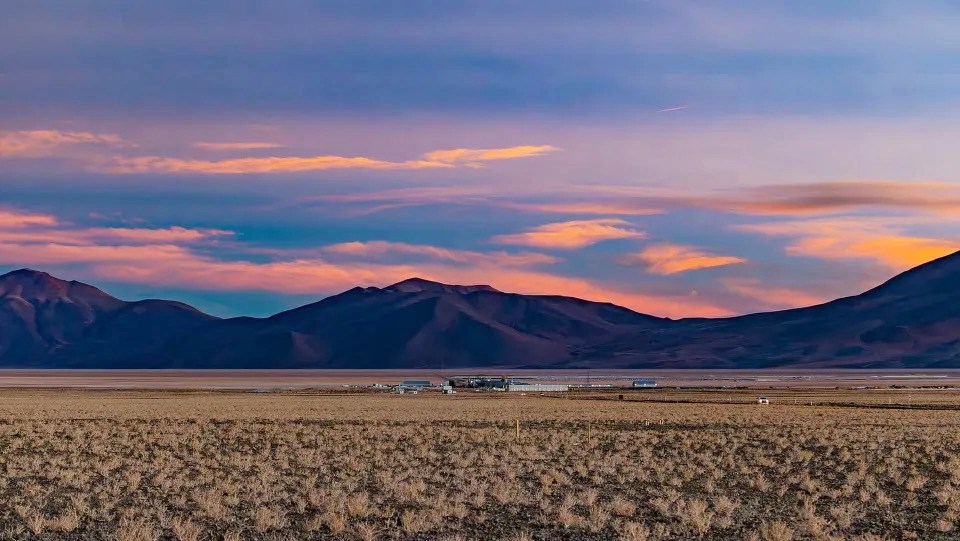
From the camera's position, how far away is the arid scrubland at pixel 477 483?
61.1 ft

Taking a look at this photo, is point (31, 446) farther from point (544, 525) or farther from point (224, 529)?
point (544, 525)

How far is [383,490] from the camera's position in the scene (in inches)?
904

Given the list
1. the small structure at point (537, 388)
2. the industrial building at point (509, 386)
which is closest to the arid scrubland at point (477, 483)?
the small structure at point (537, 388)

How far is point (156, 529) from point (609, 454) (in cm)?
→ 1550

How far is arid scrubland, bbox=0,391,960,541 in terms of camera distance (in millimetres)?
18609

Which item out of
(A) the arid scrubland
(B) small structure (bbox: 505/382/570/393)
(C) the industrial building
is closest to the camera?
(A) the arid scrubland

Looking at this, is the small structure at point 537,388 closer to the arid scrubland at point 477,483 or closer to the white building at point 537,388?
the white building at point 537,388

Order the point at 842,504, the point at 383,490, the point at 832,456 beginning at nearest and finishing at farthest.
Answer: the point at 842,504 → the point at 383,490 → the point at 832,456

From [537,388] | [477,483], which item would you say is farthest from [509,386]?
[477,483]

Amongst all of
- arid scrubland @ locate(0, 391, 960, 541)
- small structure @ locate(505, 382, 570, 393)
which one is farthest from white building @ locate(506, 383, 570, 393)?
arid scrubland @ locate(0, 391, 960, 541)

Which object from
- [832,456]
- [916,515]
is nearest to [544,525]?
[916,515]

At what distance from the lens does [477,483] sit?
2388 centimetres

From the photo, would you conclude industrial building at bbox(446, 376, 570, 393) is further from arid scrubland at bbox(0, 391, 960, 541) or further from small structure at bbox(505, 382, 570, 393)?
arid scrubland at bbox(0, 391, 960, 541)

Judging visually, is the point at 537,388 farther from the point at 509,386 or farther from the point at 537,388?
the point at 509,386
